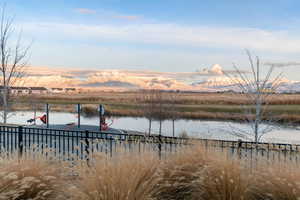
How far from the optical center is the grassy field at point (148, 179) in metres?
4.69

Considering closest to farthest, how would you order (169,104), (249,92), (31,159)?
(31,159) < (249,92) < (169,104)

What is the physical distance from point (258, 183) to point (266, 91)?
11.7 m

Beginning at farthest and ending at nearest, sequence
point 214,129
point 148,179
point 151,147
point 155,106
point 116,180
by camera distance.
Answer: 1. point 155,106
2. point 214,129
3. point 151,147
4. point 148,179
5. point 116,180

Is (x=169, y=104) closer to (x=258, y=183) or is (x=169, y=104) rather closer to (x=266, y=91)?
(x=266, y=91)

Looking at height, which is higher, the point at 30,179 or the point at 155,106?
the point at 155,106

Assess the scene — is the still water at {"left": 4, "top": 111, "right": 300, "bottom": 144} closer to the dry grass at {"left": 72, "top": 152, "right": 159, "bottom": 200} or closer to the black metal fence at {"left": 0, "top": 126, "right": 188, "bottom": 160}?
the black metal fence at {"left": 0, "top": 126, "right": 188, "bottom": 160}

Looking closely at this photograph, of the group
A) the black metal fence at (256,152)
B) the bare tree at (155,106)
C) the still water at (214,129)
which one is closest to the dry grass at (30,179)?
the black metal fence at (256,152)

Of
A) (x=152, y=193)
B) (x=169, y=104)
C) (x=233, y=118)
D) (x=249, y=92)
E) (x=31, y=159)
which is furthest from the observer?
(x=233, y=118)

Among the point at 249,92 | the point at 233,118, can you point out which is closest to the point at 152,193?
the point at 249,92

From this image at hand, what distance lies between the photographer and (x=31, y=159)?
5.71 m

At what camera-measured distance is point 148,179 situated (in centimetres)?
508

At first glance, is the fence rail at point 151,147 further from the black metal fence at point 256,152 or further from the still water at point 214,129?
the still water at point 214,129

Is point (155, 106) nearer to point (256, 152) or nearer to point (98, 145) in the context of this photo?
point (256, 152)

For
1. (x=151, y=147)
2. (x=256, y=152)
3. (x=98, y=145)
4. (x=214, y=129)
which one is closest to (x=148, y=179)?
(x=151, y=147)
